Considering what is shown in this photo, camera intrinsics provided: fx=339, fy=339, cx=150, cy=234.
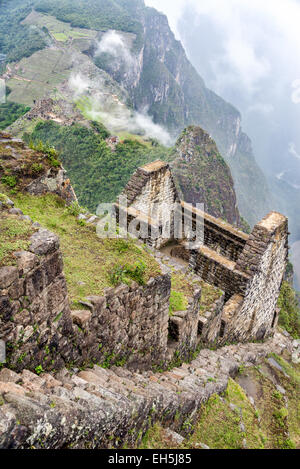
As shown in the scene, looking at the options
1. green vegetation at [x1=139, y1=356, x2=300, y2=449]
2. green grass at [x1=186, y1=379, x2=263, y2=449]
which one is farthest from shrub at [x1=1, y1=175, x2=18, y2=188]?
green grass at [x1=186, y1=379, x2=263, y2=449]

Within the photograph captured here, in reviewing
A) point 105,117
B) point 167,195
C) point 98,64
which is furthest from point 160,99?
point 167,195

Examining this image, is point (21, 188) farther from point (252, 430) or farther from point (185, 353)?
point (252, 430)

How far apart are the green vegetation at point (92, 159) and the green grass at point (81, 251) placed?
42319 millimetres

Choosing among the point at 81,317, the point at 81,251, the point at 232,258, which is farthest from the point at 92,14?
the point at 81,317

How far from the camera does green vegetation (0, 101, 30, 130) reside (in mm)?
66875

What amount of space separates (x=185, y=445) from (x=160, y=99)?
173 m

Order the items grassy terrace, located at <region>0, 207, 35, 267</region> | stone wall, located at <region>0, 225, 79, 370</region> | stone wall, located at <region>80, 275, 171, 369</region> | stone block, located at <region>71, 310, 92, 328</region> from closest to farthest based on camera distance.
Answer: stone wall, located at <region>0, 225, 79, 370</region> → grassy terrace, located at <region>0, 207, 35, 267</region> → stone block, located at <region>71, 310, 92, 328</region> → stone wall, located at <region>80, 275, 171, 369</region>

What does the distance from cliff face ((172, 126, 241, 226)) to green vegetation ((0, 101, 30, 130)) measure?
33193 millimetres

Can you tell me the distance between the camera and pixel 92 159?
57.7 m

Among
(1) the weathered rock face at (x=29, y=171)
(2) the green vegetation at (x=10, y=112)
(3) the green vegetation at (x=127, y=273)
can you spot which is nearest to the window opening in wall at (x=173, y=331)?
(3) the green vegetation at (x=127, y=273)

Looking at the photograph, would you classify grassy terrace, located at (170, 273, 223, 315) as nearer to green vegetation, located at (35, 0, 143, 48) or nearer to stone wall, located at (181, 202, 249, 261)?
stone wall, located at (181, 202, 249, 261)

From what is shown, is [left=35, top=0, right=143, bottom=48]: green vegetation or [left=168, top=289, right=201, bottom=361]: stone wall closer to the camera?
[left=168, top=289, right=201, bottom=361]: stone wall

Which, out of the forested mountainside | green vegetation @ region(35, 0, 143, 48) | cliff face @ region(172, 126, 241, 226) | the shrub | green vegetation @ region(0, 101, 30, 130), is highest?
green vegetation @ region(35, 0, 143, 48)

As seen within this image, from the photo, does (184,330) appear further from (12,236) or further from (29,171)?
(29,171)
